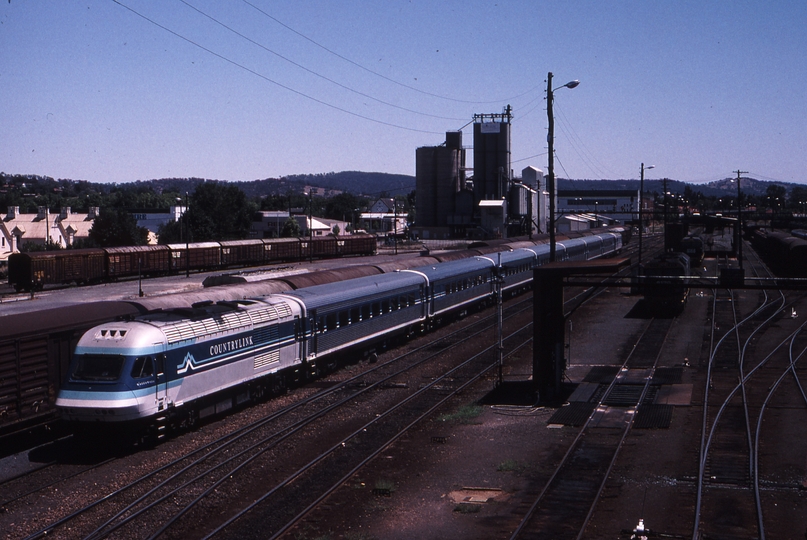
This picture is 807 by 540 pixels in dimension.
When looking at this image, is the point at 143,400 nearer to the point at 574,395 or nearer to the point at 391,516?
the point at 391,516

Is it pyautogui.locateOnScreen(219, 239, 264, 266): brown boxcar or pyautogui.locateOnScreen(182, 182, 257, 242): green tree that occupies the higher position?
pyautogui.locateOnScreen(182, 182, 257, 242): green tree

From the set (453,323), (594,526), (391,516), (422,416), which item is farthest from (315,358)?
(453,323)

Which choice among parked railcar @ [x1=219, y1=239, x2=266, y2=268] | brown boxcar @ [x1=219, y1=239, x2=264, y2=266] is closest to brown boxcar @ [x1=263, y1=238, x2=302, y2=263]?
Answer: parked railcar @ [x1=219, y1=239, x2=266, y2=268]

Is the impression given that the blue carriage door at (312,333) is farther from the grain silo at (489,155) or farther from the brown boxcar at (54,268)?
the grain silo at (489,155)

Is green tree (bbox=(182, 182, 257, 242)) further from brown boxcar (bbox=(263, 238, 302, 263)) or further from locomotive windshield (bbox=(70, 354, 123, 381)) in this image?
locomotive windshield (bbox=(70, 354, 123, 381))

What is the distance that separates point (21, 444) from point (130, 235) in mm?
82535

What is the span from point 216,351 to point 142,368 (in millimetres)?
2654

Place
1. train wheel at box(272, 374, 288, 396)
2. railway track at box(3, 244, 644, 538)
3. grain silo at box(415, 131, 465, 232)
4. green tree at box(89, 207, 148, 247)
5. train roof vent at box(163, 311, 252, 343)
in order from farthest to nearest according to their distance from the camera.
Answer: grain silo at box(415, 131, 465, 232) < green tree at box(89, 207, 148, 247) < train wheel at box(272, 374, 288, 396) < train roof vent at box(163, 311, 252, 343) < railway track at box(3, 244, 644, 538)

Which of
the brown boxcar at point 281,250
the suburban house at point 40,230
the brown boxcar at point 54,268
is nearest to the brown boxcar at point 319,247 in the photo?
the brown boxcar at point 281,250

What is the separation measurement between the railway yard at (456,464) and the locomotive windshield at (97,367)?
1.94 meters

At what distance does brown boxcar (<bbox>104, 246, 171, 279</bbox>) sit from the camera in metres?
55.7

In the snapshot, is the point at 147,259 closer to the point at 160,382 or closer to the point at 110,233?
the point at 110,233

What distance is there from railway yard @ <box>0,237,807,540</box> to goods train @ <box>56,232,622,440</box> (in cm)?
84

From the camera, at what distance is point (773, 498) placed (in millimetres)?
15109
